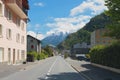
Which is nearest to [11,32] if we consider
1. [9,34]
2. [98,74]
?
[9,34]

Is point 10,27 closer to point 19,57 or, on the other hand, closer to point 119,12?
point 19,57

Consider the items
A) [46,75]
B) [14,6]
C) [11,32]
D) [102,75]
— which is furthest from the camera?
[11,32]

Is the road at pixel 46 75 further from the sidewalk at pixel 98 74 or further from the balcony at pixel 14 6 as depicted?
the balcony at pixel 14 6

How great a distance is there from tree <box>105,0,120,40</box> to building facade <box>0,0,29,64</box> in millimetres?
17760

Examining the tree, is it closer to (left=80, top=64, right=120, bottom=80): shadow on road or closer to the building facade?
(left=80, top=64, right=120, bottom=80): shadow on road

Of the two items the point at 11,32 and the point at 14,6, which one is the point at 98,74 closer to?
the point at 14,6

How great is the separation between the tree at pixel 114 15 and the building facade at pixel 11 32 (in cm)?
1776

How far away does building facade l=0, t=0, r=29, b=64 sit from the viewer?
4347 centimetres

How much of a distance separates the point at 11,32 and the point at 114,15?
24.8 m

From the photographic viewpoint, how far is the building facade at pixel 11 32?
1711 inches

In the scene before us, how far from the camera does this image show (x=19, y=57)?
5988 centimetres

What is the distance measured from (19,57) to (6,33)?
47.2 feet

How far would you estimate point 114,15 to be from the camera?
28.7 m

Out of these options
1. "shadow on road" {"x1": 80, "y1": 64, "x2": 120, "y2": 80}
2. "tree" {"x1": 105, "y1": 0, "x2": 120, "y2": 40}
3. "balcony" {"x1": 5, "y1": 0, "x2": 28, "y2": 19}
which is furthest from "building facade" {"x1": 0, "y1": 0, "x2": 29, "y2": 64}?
"tree" {"x1": 105, "y1": 0, "x2": 120, "y2": 40}
